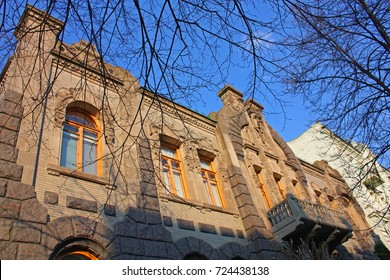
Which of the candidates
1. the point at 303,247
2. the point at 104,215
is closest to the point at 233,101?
the point at 303,247

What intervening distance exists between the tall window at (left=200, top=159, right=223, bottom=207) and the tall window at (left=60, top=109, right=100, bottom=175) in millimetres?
4482

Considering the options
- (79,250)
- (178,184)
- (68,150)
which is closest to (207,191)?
(178,184)

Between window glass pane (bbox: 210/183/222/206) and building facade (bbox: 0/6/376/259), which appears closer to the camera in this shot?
building facade (bbox: 0/6/376/259)

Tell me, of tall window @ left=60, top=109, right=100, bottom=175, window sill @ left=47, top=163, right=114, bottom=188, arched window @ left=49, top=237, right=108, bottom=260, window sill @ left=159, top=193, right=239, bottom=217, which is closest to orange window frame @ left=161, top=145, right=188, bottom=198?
window sill @ left=159, top=193, right=239, bottom=217

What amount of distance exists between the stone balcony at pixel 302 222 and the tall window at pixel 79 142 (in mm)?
6884

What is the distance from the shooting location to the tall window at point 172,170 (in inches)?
434

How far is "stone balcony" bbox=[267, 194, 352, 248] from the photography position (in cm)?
1177

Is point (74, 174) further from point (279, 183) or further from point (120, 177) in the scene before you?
point (279, 183)

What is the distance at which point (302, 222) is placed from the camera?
1174 centimetres

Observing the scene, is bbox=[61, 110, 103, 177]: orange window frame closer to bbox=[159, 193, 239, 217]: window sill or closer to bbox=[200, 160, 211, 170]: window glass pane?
bbox=[159, 193, 239, 217]: window sill

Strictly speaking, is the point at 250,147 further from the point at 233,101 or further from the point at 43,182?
the point at 43,182

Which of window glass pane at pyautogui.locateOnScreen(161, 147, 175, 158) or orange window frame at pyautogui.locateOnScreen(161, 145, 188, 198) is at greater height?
window glass pane at pyautogui.locateOnScreen(161, 147, 175, 158)

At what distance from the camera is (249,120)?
17203mm

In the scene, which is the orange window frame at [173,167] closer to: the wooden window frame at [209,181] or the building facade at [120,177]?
the building facade at [120,177]
